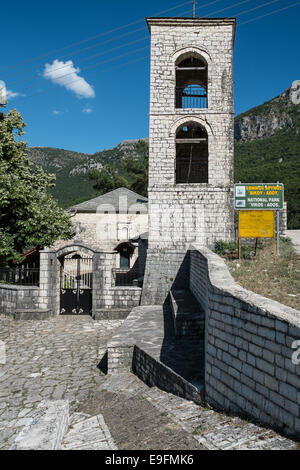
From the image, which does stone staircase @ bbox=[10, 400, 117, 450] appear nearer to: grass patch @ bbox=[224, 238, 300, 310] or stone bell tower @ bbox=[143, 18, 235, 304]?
grass patch @ bbox=[224, 238, 300, 310]

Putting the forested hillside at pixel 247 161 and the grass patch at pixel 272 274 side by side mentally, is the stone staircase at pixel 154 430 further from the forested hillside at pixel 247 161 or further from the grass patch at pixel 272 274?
the forested hillside at pixel 247 161

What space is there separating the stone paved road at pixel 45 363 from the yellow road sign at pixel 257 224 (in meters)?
5.31

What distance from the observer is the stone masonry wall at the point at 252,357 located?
2828mm

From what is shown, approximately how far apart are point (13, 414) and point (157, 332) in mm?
3361

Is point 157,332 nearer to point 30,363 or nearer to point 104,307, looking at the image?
point 30,363

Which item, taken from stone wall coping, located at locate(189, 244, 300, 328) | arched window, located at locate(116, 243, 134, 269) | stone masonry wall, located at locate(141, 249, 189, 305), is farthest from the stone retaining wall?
arched window, located at locate(116, 243, 134, 269)

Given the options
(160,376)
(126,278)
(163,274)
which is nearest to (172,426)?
(160,376)

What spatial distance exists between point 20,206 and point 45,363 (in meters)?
8.09

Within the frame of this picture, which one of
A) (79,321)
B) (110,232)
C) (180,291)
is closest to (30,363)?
(79,321)

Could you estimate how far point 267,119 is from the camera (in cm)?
5738

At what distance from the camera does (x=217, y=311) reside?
4.24m

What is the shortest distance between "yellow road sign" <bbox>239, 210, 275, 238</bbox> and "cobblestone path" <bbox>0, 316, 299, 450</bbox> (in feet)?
17.6

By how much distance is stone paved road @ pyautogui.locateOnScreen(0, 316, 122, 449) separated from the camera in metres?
5.55

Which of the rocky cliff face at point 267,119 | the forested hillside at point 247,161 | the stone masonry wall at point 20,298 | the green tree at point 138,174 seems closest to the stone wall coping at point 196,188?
the stone masonry wall at point 20,298
